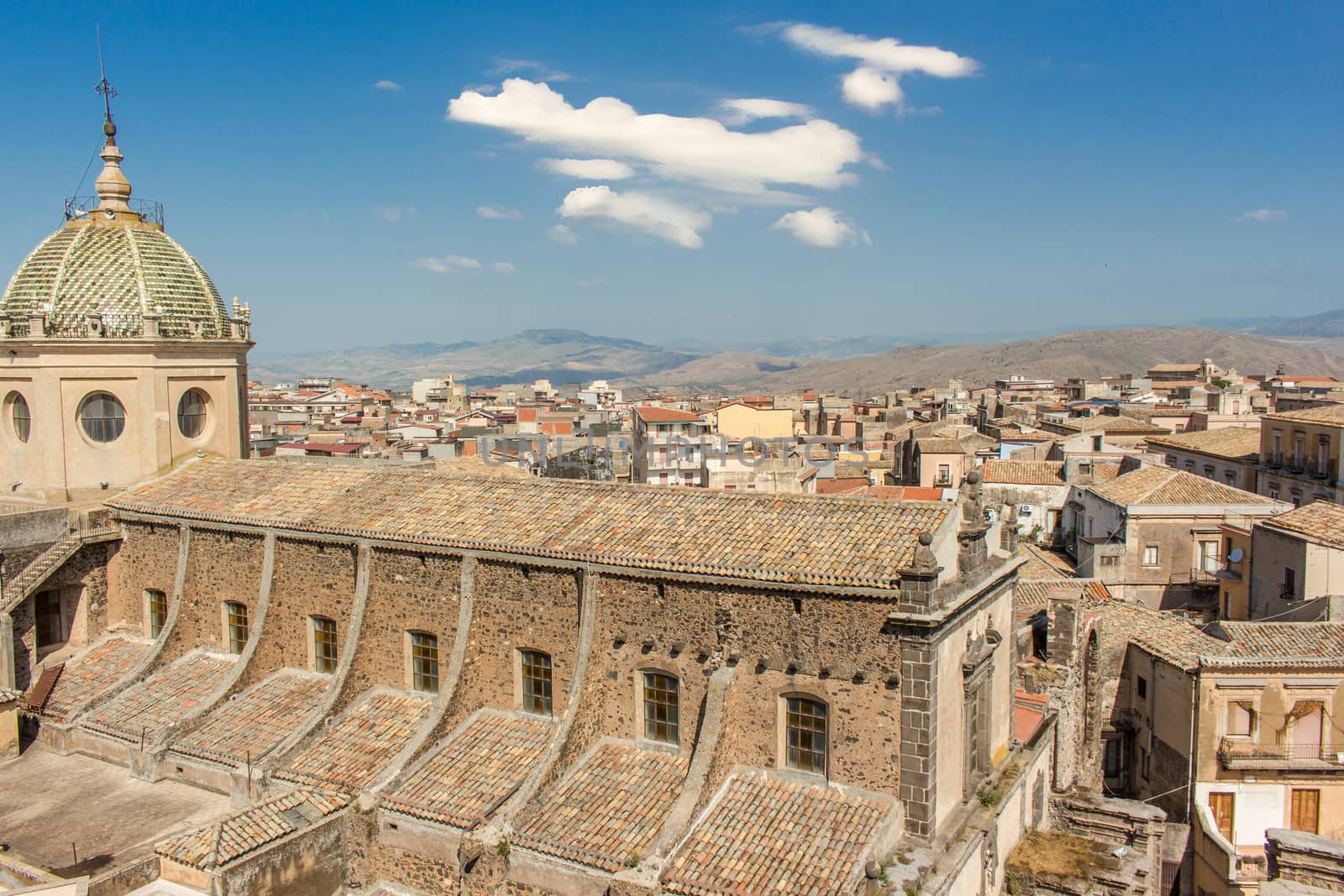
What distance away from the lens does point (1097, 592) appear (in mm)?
32031

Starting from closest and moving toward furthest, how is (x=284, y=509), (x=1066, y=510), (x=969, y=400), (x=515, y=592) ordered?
1. (x=515, y=592)
2. (x=284, y=509)
3. (x=1066, y=510)
4. (x=969, y=400)

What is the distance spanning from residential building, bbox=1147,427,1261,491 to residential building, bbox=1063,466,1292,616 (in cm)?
885

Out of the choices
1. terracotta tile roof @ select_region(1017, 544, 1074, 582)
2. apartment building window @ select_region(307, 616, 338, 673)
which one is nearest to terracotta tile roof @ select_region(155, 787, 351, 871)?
apartment building window @ select_region(307, 616, 338, 673)

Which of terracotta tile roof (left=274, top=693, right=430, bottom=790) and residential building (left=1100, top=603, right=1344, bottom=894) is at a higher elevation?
terracotta tile roof (left=274, top=693, right=430, bottom=790)

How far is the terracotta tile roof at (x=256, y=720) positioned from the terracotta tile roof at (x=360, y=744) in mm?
928

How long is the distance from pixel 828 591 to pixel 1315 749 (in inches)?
654

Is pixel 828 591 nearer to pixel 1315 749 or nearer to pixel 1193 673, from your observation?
pixel 1193 673

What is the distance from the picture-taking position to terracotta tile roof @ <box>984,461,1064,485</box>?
1900 inches

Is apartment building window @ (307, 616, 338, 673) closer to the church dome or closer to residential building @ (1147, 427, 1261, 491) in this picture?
the church dome

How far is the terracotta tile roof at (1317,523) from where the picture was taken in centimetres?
2947

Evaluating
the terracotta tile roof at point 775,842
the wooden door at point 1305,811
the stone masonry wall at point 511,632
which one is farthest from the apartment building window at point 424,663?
the wooden door at point 1305,811

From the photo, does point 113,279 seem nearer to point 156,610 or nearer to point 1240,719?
point 156,610

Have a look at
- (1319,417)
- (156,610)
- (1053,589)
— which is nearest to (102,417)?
(156,610)

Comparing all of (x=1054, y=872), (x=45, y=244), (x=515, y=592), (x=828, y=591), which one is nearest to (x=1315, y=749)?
(x=1054, y=872)
